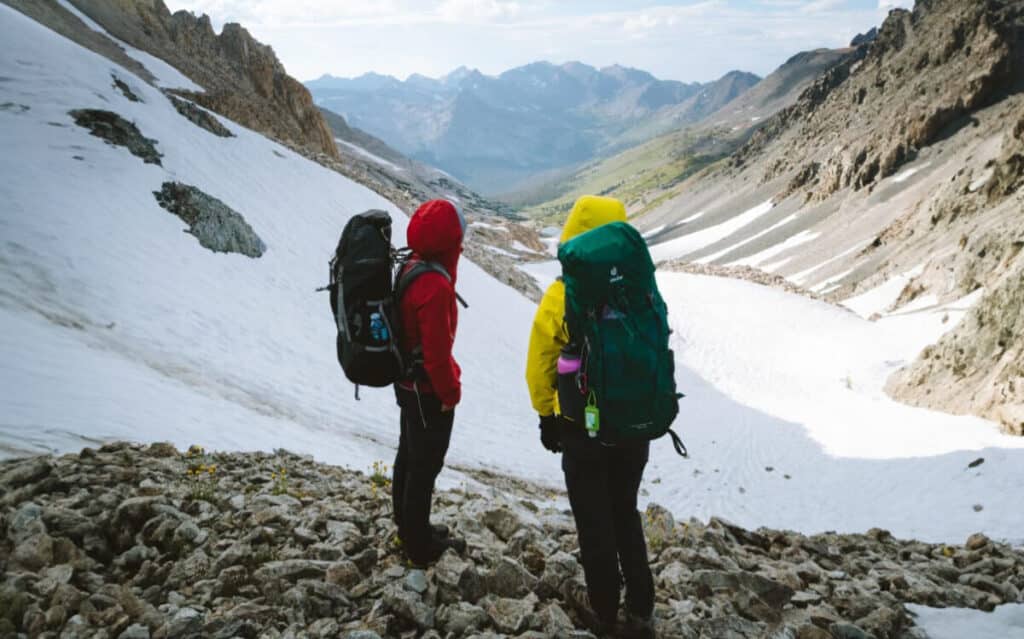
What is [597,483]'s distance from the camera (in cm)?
408

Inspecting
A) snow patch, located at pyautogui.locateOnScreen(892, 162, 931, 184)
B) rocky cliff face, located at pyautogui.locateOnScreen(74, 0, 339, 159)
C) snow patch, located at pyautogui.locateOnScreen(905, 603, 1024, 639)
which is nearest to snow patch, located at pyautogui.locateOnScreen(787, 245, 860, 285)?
snow patch, located at pyautogui.locateOnScreen(892, 162, 931, 184)

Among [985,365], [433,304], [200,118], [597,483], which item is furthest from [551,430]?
[200,118]

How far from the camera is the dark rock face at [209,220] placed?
17062 mm

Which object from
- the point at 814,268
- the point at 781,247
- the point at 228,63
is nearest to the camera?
the point at 228,63

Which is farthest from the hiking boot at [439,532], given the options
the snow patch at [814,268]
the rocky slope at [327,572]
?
the snow patch at [814,268]

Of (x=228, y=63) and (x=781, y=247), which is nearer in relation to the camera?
(x=228, y=63)

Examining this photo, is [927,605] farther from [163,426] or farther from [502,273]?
[502,273]

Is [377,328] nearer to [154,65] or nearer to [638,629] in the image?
[638,629]

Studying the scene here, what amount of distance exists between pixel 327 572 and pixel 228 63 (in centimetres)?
7565

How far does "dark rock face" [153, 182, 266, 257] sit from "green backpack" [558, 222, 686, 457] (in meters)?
15.9

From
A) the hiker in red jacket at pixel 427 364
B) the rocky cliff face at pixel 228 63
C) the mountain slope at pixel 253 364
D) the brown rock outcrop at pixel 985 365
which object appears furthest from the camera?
the rocky cliff face at pixel 228 63

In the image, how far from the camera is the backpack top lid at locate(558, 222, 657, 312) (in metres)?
3.71

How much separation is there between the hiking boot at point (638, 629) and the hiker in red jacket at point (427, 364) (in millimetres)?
1611

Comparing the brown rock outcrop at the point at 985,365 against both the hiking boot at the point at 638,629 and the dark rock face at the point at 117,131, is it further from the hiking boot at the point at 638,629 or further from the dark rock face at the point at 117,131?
the dark rock face at the point at 117,131
